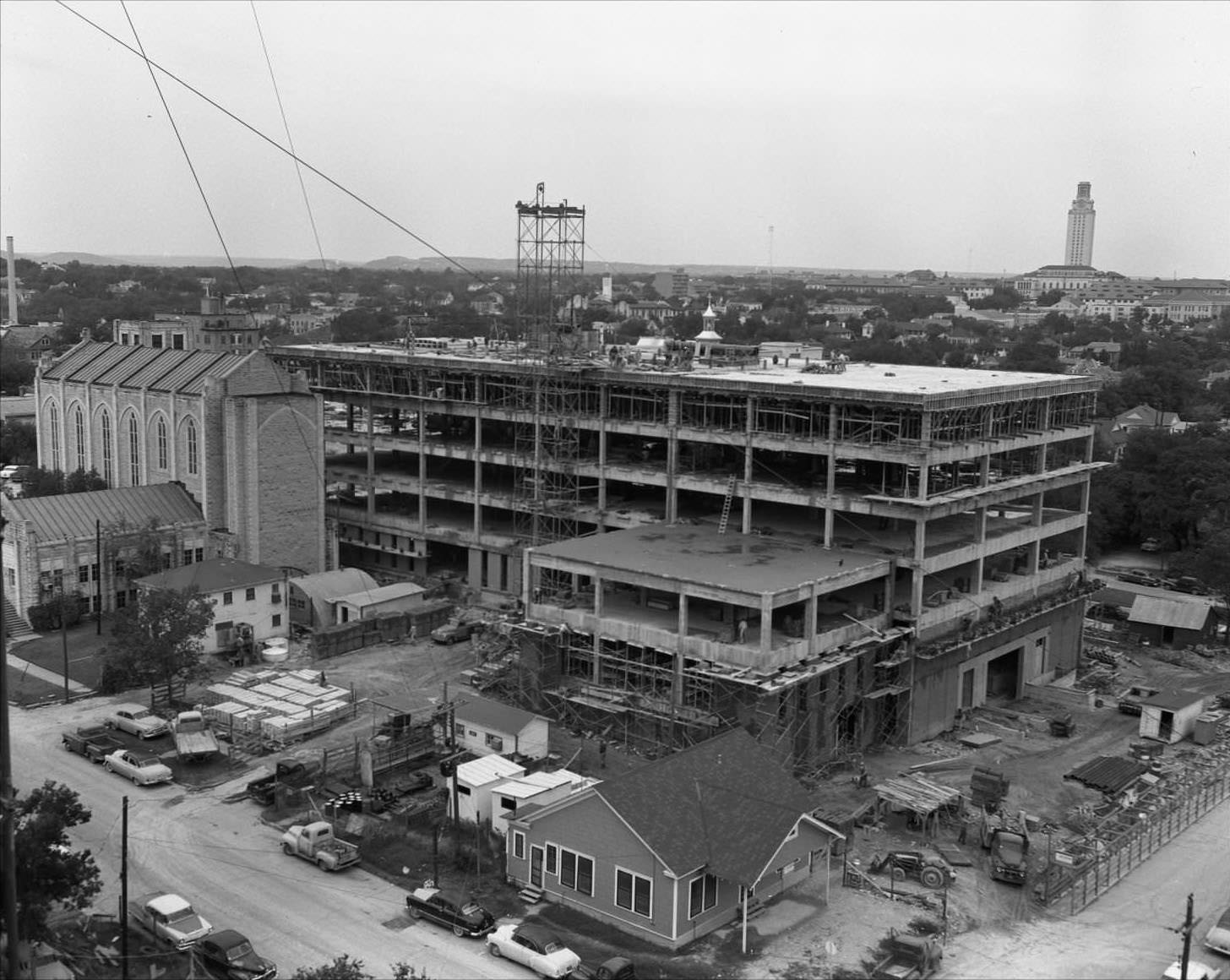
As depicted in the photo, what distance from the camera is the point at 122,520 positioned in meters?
52.2

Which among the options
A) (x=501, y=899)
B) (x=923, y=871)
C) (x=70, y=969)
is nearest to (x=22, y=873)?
(x=70, y=969)

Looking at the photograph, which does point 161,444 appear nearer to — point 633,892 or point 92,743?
point 92,743

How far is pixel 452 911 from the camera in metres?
27.7

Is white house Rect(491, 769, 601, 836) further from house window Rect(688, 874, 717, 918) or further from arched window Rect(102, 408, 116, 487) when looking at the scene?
arched window Rect(102, 408, 116, 487)

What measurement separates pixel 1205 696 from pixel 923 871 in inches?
837

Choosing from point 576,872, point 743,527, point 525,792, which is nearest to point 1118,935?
point 576,872

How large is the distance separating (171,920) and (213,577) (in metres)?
22.9

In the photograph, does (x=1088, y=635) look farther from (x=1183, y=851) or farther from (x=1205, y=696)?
(x=1183, y=851)

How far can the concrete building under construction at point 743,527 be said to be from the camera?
39.8 meters

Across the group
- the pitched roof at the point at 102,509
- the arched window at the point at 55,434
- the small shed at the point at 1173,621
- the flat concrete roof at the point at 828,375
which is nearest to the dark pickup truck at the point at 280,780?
→ the pitched roof at the point at 102,509

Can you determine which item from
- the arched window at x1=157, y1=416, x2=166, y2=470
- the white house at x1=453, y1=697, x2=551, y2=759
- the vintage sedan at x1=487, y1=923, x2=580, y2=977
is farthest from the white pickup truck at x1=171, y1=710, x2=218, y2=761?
the arched window at x1=157, y1=416, x2=166, y2=470

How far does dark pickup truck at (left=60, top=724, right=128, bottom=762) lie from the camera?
3722cm

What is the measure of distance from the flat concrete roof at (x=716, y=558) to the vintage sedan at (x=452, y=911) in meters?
13.7

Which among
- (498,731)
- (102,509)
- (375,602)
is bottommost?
(498,731)
